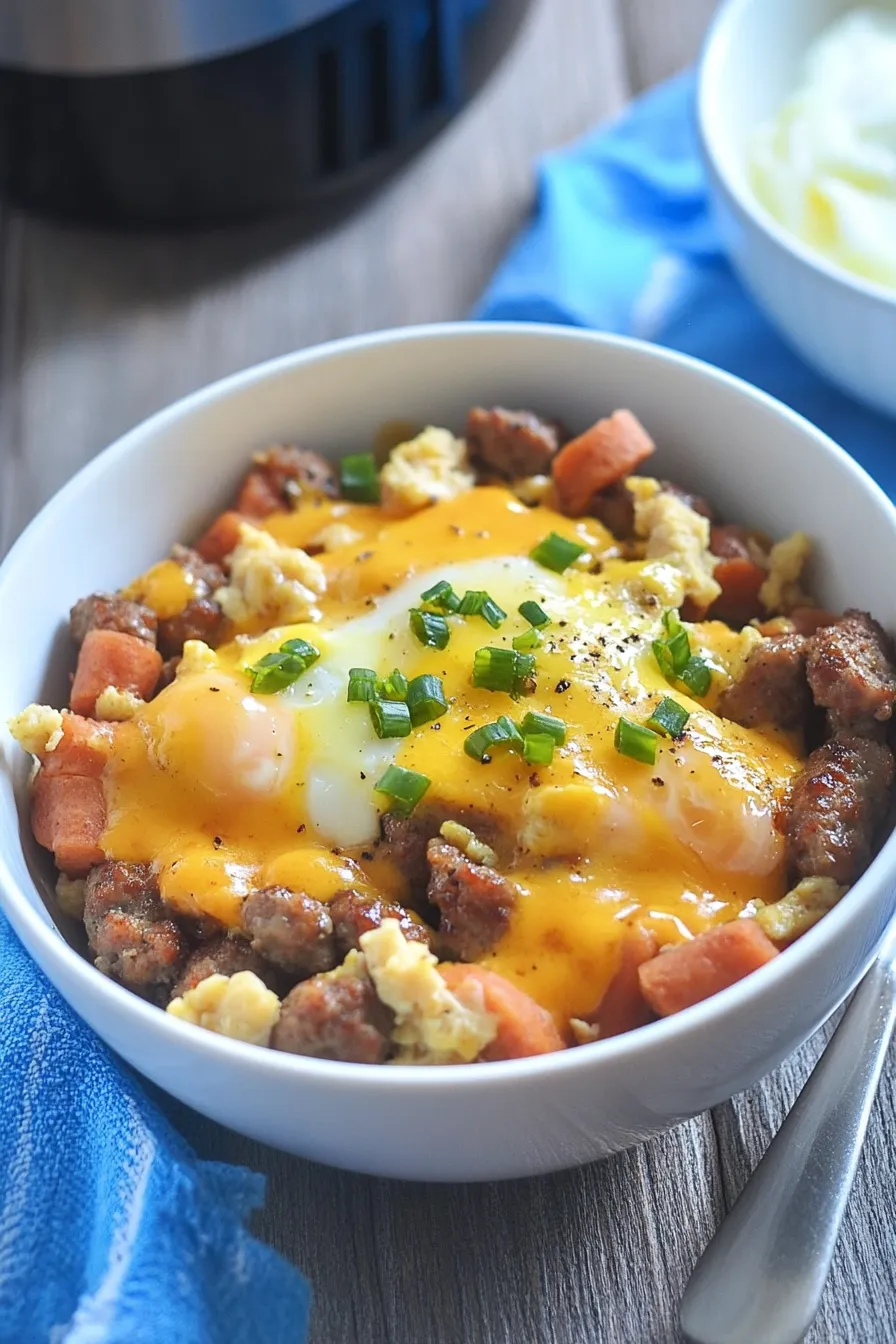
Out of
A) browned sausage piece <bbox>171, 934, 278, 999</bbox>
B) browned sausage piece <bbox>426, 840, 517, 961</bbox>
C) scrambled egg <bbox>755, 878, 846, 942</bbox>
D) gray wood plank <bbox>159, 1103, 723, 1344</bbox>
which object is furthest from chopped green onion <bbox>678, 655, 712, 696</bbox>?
browned sausage piece <bbox>171, 934, 278, 999</bbox>

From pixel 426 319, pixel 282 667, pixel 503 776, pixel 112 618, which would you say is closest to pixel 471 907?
pixel 503 776

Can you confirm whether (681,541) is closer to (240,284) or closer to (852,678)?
(852,678)

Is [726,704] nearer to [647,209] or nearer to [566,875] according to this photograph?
[566,875]

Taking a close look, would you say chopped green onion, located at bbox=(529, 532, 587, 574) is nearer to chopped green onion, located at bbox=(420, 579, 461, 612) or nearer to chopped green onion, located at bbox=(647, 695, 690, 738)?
chopped green onion, located at bbox=(420, 579, 461, 612)

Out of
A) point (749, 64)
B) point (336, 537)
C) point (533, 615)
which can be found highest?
point (749, 64)

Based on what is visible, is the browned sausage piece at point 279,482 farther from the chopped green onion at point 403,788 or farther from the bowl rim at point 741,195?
the bowl rim at point 741,195

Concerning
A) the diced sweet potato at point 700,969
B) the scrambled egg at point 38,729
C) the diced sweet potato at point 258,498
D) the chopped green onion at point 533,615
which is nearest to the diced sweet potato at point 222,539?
the diced sweet potato at point 258,498
